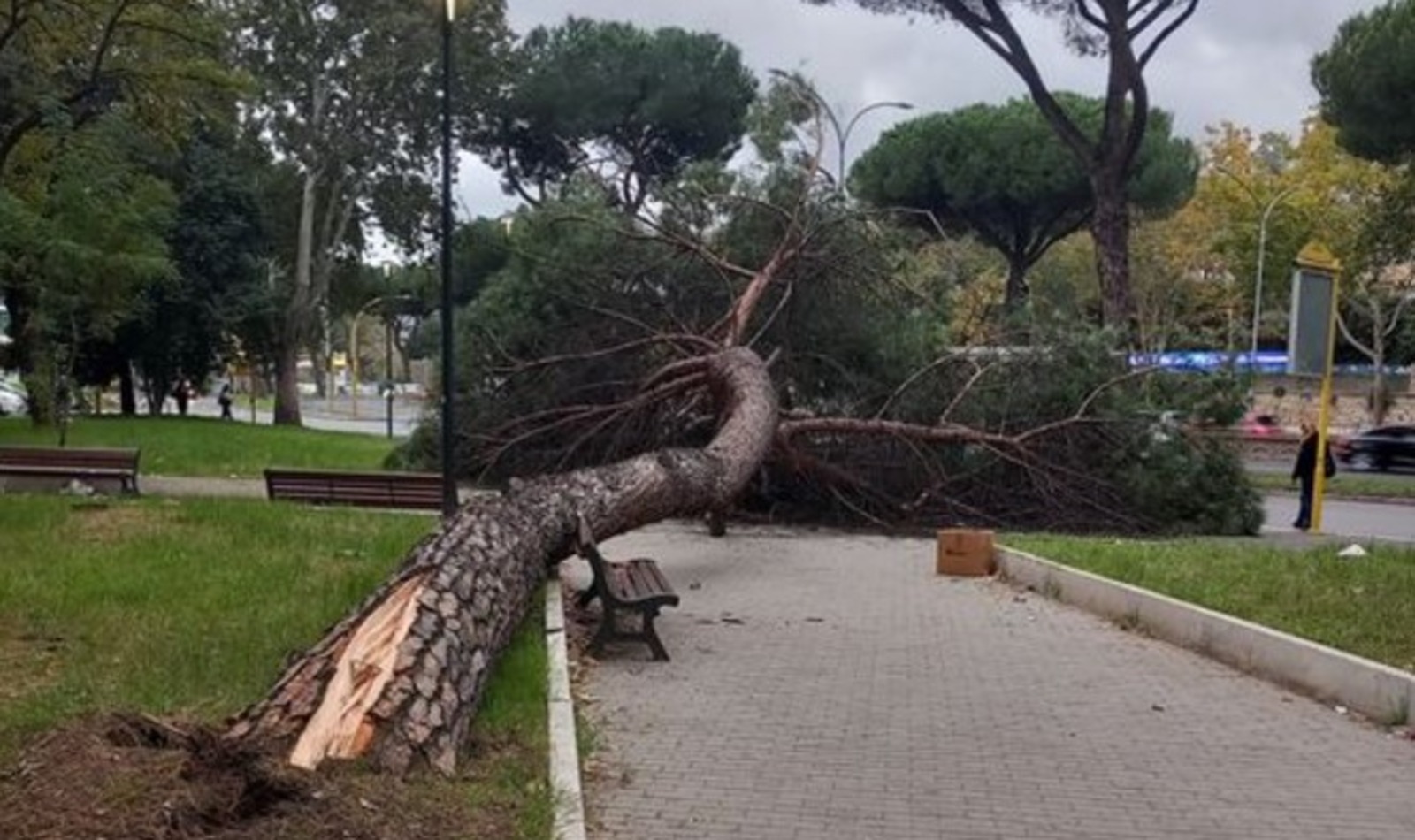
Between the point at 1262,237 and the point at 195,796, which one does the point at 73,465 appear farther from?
the point at 1262,237

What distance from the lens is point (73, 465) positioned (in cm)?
1585

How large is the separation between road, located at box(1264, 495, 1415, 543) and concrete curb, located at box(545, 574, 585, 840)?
517 inches

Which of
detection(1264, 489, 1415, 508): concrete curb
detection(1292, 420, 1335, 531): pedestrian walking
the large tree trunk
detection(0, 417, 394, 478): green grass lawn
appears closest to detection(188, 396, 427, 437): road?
detection(0, 417, 394, 478): green grass lawn

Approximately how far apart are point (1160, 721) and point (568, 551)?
469 centimetres

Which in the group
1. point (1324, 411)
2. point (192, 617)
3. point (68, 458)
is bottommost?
point (192, 617)

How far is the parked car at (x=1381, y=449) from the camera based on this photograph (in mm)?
36375

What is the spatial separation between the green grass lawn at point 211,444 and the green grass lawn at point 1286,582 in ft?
42.3

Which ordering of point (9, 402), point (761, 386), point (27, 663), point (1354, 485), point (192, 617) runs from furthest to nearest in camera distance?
1. point (9, 402)
2. point (1354, 485)
3. point (761, 386)
4. point (192, 617)
5. point (27, 663)

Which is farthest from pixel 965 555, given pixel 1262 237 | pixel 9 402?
pixel 9 402

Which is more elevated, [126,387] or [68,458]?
[68,458]

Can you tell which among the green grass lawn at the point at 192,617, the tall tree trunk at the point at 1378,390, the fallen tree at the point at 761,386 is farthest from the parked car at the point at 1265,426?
the green grass lawn at the point at 192,617

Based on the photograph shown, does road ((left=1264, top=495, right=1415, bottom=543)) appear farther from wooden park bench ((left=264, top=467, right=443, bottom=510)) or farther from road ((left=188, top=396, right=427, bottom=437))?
road ((left=188, top=396, right=427, bottom=437))

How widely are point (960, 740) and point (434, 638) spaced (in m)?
2.47

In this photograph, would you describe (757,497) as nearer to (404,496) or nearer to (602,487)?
(404,496)
